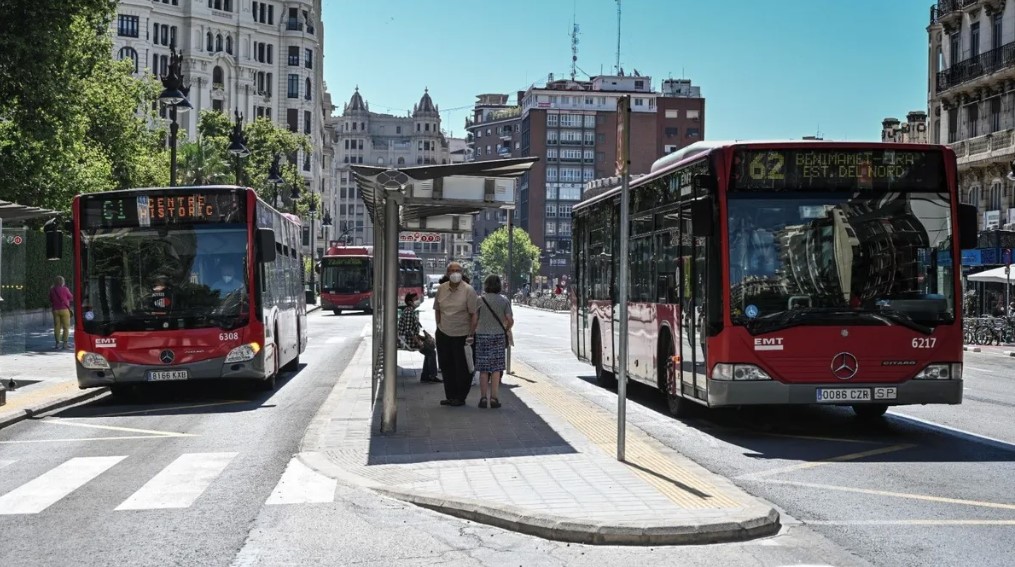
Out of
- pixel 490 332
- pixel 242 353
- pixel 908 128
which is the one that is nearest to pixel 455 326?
pixel 490 332

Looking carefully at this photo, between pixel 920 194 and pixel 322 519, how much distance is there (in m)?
7.33

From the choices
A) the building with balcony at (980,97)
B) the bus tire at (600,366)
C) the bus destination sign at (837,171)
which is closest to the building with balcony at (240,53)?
the building with balcony at (980,97)

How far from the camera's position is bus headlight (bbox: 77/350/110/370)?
17672 mm

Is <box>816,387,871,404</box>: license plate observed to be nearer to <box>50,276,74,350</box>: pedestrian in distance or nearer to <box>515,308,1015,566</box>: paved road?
<box>515,308,1015,566</box>: paved road

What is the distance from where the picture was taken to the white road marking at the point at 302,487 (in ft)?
31.1

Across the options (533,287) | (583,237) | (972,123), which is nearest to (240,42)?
(533,287)

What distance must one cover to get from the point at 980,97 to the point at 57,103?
38.2 metres

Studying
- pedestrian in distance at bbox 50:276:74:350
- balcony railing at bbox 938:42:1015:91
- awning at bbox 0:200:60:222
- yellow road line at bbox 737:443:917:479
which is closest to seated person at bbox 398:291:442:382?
awning at bbox 0:200:60:222

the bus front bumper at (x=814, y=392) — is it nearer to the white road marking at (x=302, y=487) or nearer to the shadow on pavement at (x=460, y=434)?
the shadow on pavement at (x=460, y=434)

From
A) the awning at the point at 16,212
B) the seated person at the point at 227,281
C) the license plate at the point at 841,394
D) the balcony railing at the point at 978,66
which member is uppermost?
the balcony railing at the point at 978,66

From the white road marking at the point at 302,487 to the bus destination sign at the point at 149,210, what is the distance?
7.75m

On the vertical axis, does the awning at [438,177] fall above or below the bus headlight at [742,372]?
above

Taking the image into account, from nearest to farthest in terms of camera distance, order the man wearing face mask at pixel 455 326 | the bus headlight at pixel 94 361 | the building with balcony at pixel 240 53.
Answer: the man wearing face mask at pixel 455 326 → the bus headlight at pixel 94 361 → the building with balcony at pixel 240 53

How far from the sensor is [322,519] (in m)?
8.69
